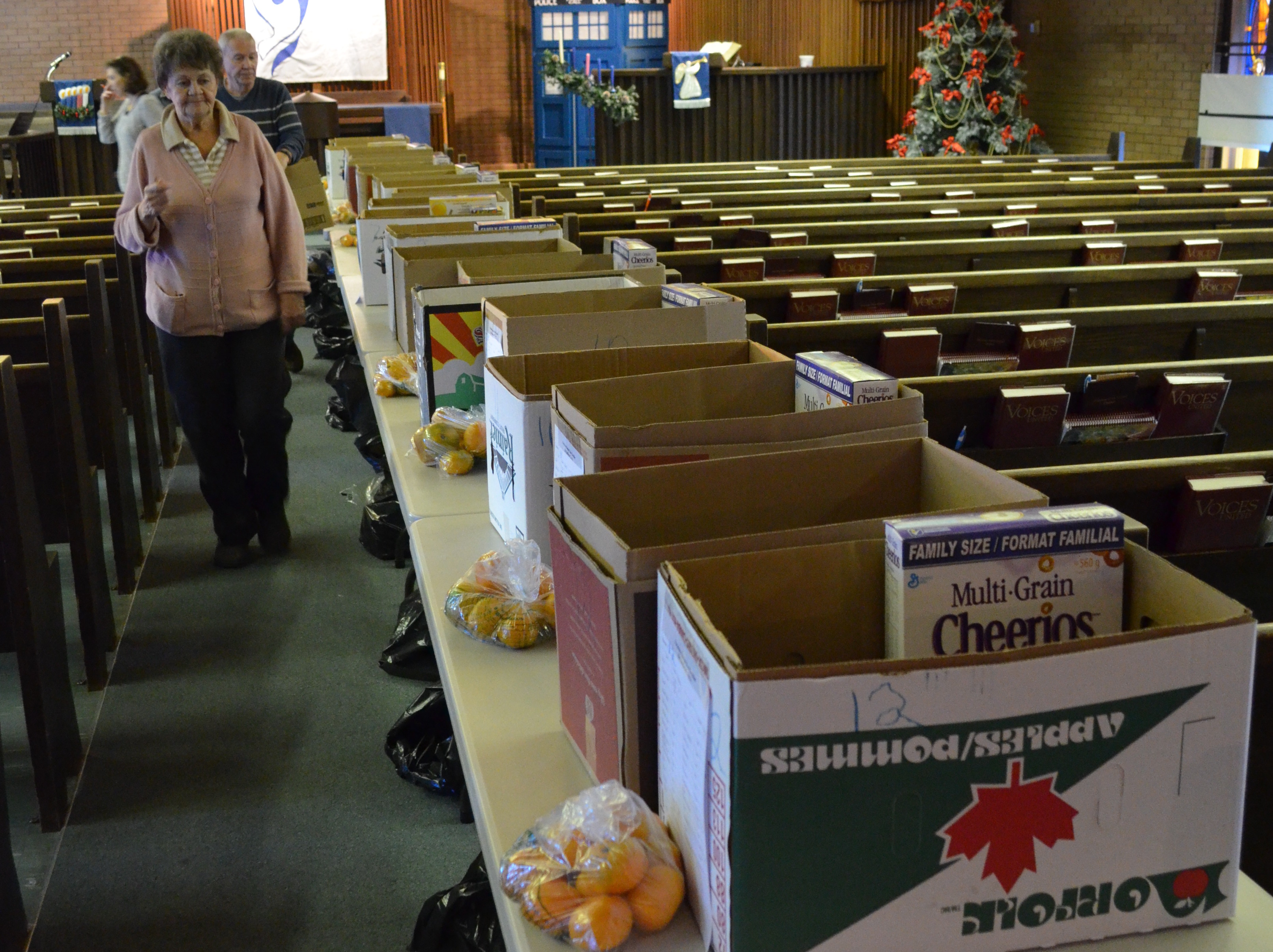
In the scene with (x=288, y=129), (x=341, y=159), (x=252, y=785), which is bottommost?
(x=252, y=785)

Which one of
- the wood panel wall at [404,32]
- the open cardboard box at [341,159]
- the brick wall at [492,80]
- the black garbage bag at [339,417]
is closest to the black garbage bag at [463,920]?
the black garbage bag at [339,417]

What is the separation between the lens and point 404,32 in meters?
13.9

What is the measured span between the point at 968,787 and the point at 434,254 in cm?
213

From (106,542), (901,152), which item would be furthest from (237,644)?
(901,152)

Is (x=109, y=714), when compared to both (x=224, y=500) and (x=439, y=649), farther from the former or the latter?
(x=439, y=649)

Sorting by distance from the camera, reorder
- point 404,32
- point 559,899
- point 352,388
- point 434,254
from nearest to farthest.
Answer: point 559,899 → point 434,254 → point 352,388 → point 404,32

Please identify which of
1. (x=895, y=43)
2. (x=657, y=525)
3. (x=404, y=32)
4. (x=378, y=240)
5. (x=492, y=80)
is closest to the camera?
(x=657, y=525)

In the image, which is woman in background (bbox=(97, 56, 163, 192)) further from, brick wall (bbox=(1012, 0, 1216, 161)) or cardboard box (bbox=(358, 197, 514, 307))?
brick wall (bbox=(1012, 0, 1216, 161))

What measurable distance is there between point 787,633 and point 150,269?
2774mm

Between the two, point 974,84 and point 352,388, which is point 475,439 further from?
point 974,84

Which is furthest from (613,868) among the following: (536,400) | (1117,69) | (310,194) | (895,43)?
(895,43)

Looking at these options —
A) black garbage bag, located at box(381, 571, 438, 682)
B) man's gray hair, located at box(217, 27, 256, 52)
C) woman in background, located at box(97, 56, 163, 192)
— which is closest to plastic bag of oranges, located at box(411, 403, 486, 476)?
black garbage bag, located at box(381, 571, 438, 682)

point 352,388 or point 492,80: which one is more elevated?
point 492,80

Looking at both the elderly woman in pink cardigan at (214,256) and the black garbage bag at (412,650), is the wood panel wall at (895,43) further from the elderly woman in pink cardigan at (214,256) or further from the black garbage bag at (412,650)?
the black garbage bag at (412,650)
